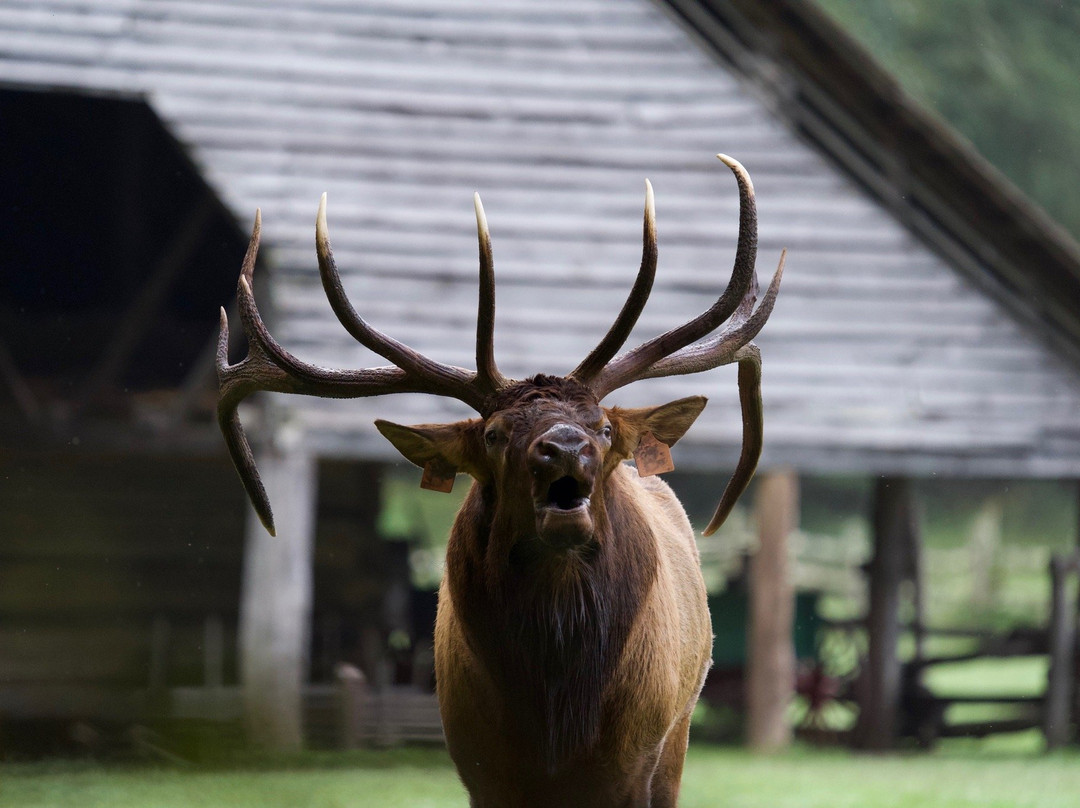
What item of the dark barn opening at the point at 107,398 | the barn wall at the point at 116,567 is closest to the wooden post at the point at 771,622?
the dark barn opening at the point at 107,398

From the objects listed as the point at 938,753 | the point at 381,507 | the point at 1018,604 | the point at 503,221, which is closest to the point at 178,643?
the point at 381,507

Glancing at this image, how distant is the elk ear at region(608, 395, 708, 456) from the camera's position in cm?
361

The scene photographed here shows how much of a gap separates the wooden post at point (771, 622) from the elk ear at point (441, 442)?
18.4ft

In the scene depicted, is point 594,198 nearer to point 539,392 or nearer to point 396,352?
point 396,352

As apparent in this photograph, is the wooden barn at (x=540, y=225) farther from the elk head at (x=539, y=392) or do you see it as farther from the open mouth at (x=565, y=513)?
the open mouth at (x=565, y=513)

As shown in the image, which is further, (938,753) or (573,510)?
(938,753)

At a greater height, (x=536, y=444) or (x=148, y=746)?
(x=536, y=444)

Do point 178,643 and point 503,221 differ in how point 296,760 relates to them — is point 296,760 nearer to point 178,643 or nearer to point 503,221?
point 178,643

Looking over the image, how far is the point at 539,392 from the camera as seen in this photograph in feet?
11.2

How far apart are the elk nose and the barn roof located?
508 cm

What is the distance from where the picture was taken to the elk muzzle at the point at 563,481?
3096 millimetres

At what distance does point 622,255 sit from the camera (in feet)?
28.4

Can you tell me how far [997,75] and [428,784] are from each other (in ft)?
44.5

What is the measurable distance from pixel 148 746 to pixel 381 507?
3.83 meters
